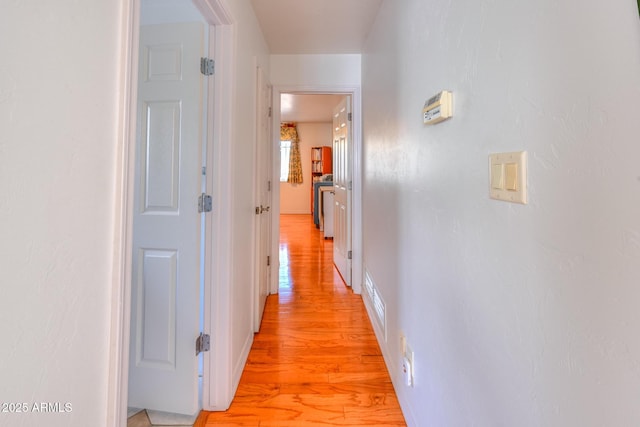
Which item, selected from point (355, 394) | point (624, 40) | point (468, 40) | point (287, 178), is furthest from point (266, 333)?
point (287, 178)

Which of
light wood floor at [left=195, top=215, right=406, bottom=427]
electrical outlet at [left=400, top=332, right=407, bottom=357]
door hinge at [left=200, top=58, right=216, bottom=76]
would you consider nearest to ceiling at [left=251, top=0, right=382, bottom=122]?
door hinge at [left=200, top=58, right=216, bottom=76]

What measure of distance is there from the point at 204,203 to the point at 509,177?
1.24 meters

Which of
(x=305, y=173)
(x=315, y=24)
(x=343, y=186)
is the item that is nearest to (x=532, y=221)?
(x=315, y=24)

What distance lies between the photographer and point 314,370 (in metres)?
1.71

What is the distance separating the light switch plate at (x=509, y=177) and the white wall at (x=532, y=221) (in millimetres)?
19

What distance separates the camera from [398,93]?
58.7 inches

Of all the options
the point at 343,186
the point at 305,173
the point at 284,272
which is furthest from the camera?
the point at 305,173

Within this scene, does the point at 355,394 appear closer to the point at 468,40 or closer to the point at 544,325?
the point at 544,325

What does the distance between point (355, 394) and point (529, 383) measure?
1.16 m

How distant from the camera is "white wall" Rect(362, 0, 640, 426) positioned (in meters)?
0.40

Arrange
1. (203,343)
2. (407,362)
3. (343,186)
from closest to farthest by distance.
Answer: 1. (407,362)
2. (203,343)
3. (343,186)

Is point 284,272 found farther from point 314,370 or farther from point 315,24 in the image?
point 315,24

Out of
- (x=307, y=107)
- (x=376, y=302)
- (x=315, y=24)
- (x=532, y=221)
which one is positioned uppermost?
(x=307, y=107)

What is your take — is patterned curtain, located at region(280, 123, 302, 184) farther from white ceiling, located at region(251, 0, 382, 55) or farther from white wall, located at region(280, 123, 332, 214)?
white ceiling, located at region(251, 0, 382, 55)
